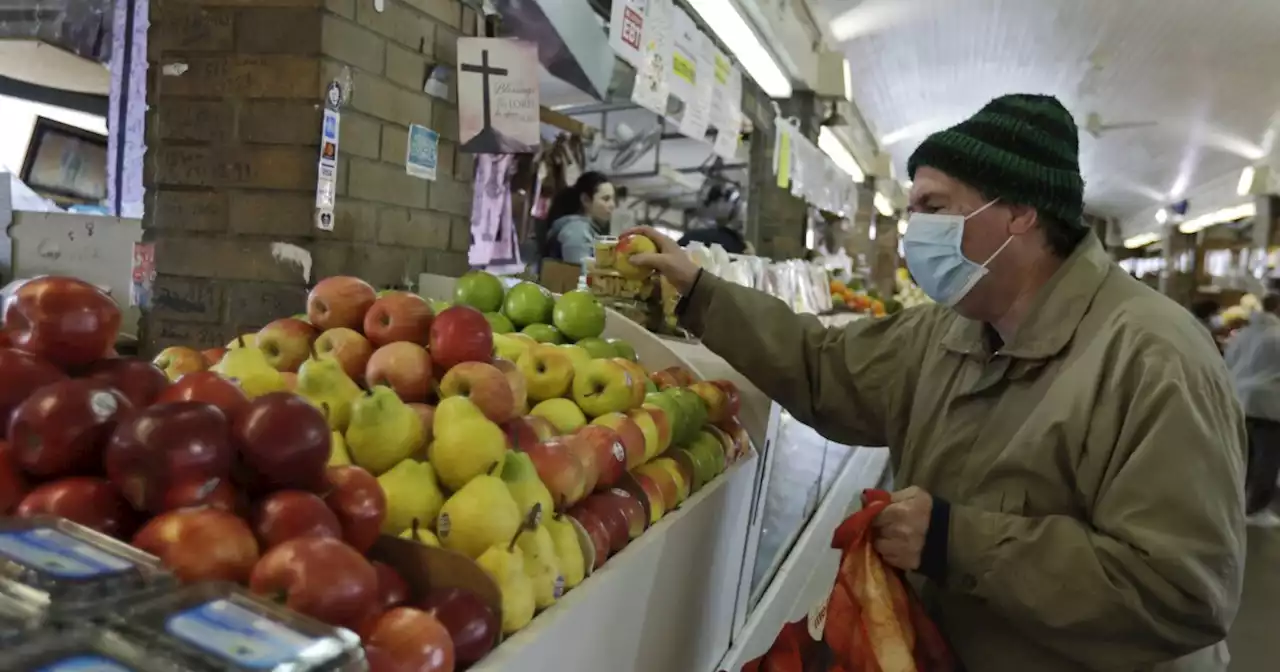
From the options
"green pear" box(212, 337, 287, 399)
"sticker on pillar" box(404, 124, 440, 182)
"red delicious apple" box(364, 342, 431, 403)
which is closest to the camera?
"green pear" box(212, 337, 287, 399)

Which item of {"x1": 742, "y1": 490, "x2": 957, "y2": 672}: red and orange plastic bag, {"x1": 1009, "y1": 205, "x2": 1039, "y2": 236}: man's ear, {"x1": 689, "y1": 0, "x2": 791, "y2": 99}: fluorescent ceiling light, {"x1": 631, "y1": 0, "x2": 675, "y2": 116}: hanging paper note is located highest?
{"x1": 689, "y1": 0, "x2": 791, "y2": 99}: fluorescent ceiling light

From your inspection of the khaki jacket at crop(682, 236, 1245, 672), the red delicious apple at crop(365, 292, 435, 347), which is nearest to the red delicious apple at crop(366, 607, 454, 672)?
the red delicious apple at crop(365, 292, 435, 347)

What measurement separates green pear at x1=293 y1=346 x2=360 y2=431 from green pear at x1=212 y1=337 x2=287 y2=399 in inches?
3.9

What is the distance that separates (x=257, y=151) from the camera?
2500mm

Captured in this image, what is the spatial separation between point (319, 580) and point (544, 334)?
57.3 inches

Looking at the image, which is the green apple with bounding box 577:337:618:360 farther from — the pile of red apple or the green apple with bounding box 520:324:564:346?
the pile of red apple

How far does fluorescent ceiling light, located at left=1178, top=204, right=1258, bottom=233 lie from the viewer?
14616 mm

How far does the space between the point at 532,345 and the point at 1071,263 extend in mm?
1120

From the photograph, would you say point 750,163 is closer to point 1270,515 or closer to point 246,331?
point 1270,515

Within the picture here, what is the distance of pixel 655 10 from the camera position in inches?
139

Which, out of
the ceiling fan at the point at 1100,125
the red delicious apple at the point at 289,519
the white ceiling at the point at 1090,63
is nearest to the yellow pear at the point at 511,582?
the red delicious apple at the point at 289,519

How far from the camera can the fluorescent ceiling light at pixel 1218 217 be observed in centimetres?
1462

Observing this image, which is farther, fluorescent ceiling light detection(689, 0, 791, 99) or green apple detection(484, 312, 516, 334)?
fluorescent ceiling light detection(689, 0, 791, 99)

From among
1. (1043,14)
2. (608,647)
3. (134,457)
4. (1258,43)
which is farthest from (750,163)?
(134,457)
